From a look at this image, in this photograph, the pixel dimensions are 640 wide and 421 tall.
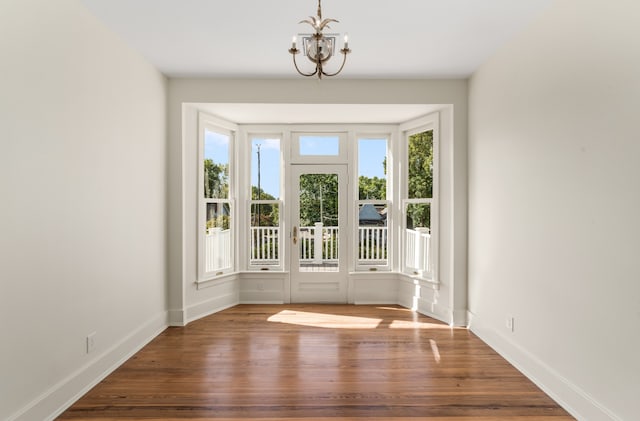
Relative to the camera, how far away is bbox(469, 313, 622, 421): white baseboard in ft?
7.02

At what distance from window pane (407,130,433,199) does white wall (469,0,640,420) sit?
39.2 inches

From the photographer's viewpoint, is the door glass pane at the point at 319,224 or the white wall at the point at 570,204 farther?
the door glass pane at the point at 319,224

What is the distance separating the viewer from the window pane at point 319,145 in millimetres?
4957

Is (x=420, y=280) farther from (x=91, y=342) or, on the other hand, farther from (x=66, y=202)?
(x=66, y=202)

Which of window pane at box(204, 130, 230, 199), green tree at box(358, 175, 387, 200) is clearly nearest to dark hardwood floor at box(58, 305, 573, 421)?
window pane at box(204, 130, 230, 199)

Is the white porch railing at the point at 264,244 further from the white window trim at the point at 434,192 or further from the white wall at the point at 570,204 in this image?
the white wall at the point at 570,204

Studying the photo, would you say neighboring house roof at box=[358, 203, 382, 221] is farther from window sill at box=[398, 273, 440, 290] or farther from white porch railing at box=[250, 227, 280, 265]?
white porch railing at box=[250, 227, 280, 265]

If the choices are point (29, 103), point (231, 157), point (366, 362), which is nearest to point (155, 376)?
point (366, 362)

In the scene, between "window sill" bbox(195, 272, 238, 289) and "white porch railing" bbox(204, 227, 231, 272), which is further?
"white porch railing" bbox(204, 227, 231, 272)

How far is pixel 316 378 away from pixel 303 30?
9.05ft

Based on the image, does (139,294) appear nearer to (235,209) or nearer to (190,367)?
(190,367)

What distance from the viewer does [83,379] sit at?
2541mm

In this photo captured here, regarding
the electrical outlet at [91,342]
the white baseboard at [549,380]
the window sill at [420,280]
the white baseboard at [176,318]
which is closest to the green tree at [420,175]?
the window sill at [420,280]

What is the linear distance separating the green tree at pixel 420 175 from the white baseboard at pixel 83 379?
328 cm
